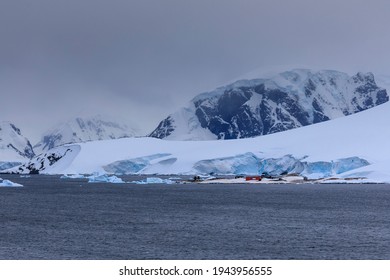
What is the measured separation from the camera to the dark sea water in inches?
1297

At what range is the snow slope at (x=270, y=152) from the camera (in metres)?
119

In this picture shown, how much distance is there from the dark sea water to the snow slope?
180 feet

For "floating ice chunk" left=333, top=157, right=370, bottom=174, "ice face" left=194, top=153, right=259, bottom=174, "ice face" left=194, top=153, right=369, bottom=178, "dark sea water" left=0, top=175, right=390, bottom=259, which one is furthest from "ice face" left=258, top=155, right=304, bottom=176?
"dark sea water" left=0, top=175, right=390, bottom=259

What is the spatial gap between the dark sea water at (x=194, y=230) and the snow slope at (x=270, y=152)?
55.0 metres

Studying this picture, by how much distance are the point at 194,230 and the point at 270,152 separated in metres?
102

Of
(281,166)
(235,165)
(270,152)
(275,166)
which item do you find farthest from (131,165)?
(281,166)

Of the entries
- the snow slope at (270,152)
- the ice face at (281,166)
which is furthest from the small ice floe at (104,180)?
the ice face at (281,166)

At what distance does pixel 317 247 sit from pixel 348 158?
84857mm

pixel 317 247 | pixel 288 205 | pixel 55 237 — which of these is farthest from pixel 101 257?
pixel 288 205

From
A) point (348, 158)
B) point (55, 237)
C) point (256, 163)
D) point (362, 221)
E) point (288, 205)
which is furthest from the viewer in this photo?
point (256, 163)

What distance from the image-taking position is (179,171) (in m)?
154

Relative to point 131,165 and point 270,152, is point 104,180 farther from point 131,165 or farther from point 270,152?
point 270,152

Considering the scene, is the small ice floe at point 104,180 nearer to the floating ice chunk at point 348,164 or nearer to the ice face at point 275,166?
the ice face at point 275,166

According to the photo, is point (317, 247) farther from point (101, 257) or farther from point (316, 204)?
point (316, 204)
